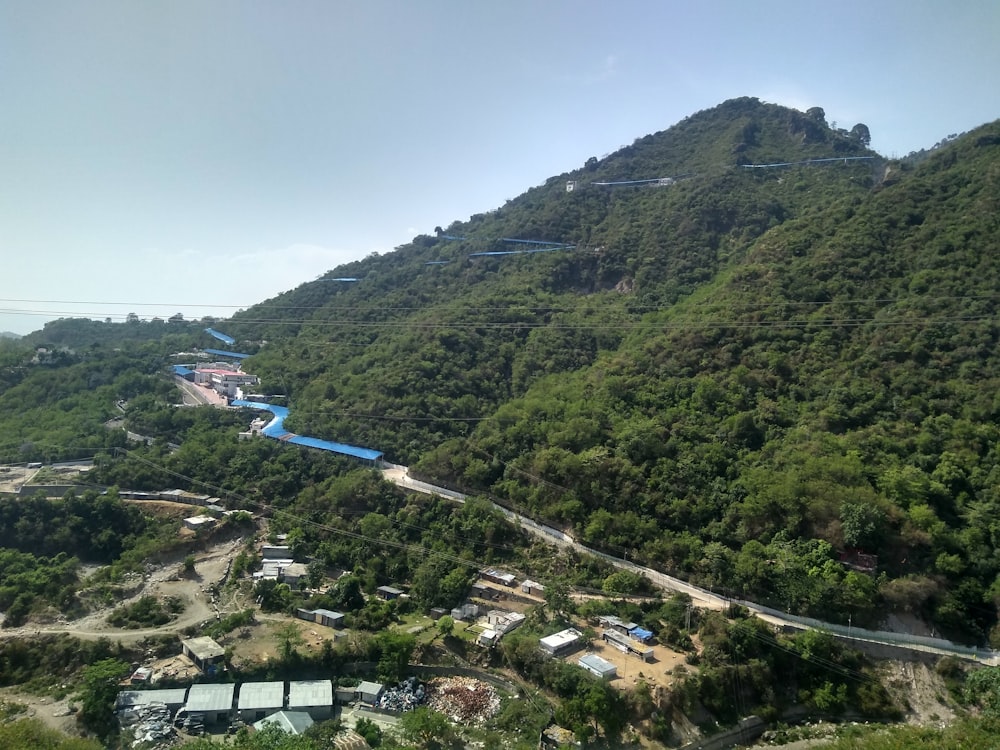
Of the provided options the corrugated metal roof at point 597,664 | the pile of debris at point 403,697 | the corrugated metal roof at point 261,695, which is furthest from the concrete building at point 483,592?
the corrugated metal roof at point 261,695

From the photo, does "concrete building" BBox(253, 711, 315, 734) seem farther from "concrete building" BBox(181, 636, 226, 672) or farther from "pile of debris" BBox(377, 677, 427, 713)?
"concrete building" BBox(181, 636, 226, 672)

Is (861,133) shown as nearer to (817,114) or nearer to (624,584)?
(817,114)

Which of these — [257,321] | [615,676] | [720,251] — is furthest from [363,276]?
[615,676]

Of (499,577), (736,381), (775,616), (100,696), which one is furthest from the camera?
(736,381)

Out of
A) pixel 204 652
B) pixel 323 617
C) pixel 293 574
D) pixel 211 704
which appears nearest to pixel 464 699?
pixel 323 617

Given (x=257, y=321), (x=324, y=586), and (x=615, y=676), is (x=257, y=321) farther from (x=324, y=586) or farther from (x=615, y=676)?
(x=615, y=676)

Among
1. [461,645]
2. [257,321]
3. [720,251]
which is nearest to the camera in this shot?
[461,645]
